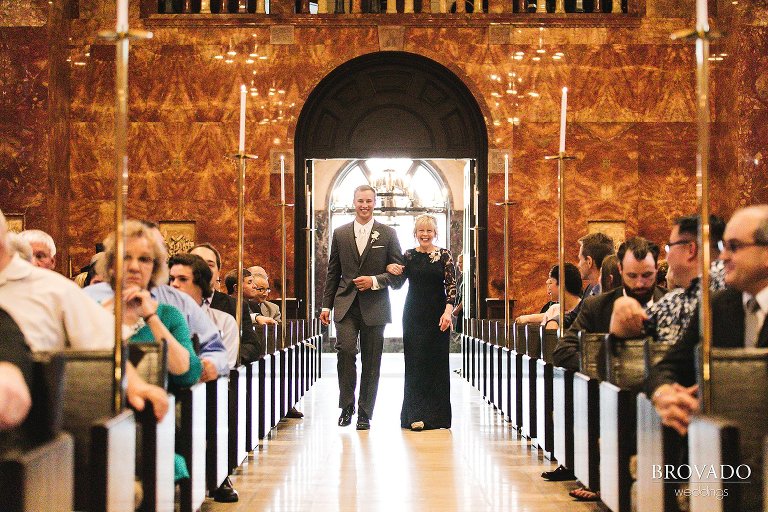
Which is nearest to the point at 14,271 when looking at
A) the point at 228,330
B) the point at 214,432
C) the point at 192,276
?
the point at 214,432

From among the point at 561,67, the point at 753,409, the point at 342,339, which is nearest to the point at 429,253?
the point at 342,339

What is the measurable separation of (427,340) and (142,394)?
17.1 ft

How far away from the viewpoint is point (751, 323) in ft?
11.8

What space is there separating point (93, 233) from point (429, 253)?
7.08m

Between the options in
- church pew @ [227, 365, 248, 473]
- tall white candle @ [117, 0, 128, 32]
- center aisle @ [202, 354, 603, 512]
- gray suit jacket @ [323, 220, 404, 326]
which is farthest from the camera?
gray suit jacket @ [323, 220, 404, 326]

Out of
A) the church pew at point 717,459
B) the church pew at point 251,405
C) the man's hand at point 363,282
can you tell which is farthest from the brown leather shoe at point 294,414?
the church pew at point 717,459

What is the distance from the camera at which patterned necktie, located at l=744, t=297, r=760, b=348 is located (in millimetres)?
3588

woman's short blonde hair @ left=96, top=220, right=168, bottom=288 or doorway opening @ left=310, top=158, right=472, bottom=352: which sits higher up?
doorway opening @ left=310, top=158, right=472, bottom=352

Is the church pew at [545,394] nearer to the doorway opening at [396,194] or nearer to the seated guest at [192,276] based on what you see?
the seated guest at [192,276]

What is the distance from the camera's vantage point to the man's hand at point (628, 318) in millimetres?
4625

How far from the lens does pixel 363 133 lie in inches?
592

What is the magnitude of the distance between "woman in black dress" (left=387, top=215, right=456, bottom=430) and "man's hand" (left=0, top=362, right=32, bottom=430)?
240 inches

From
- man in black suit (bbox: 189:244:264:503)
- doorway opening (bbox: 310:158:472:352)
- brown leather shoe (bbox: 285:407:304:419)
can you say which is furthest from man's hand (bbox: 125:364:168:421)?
doorway opening (bbox: 310:158:472:352)

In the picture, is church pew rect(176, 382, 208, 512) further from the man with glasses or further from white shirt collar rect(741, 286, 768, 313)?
white shirt collar rect(741, 286, 768, 313)
